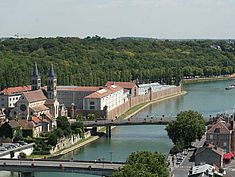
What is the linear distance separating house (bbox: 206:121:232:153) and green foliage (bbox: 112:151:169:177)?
6.65 metres

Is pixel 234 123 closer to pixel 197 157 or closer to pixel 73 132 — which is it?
pixel 197 157

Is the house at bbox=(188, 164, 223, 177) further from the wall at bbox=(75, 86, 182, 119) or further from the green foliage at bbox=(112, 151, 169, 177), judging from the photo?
the wall at bbox=(75, 86, 182, 119)

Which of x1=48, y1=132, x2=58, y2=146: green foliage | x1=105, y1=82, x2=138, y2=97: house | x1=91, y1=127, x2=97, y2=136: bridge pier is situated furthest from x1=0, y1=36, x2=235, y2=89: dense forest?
x1=48, y1=132, x2=58, y2=146: green foliage

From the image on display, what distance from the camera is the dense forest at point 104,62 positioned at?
53062 millimetres

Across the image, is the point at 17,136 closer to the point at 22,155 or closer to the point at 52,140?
the point at 52,140

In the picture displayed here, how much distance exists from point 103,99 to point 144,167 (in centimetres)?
2170

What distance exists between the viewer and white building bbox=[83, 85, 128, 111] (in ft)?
136

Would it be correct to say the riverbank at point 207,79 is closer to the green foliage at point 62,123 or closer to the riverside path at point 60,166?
the green foliage at point 62,123

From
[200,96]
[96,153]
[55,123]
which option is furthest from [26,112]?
[200,96]

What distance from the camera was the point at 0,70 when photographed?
49.5m

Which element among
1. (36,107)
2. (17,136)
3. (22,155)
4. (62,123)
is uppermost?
(36,107)

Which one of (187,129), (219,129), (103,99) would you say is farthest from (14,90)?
(219,129)

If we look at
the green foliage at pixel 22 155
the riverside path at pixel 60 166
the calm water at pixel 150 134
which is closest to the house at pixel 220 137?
the calm water at pixel 150 134

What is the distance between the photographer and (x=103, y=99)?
4184cm
